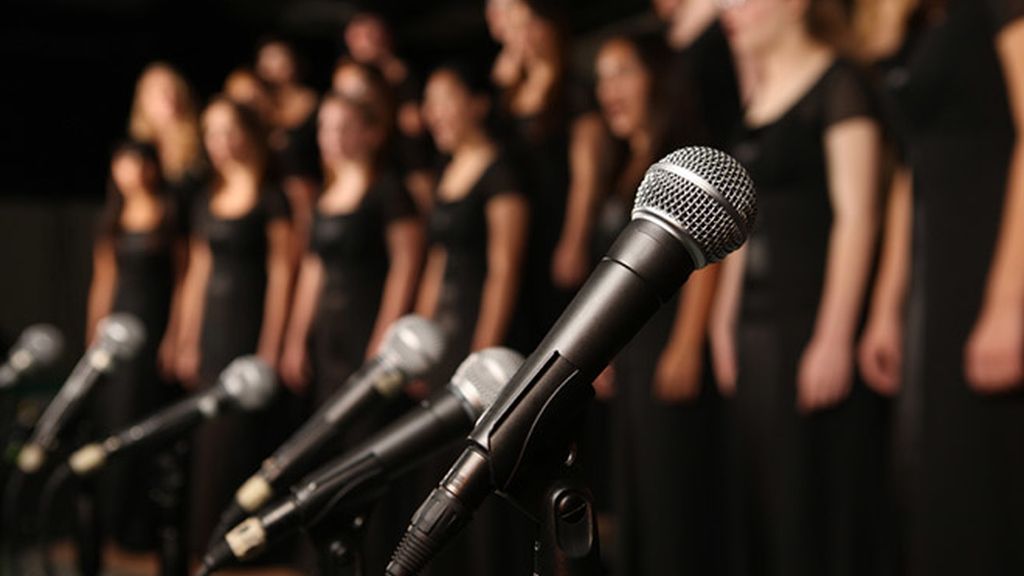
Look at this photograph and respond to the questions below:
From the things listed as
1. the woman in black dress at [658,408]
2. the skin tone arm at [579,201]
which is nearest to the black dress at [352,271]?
the skin tone arm at [579,201]

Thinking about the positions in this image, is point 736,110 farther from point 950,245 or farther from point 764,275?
point 950,245

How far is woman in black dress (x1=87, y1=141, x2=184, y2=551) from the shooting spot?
14.1ft

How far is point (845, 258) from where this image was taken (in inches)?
86.0

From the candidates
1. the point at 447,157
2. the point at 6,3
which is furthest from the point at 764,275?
the point at 6,3

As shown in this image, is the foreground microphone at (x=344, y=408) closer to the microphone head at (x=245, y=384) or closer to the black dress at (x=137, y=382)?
the microphone head at (x=245, y=384)

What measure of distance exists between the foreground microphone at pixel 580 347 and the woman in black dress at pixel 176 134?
11.9 ft

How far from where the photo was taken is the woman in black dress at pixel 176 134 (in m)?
4.39

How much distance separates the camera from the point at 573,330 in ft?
3.00

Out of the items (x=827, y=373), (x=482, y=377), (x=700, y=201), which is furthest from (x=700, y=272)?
(x=700, y=201)

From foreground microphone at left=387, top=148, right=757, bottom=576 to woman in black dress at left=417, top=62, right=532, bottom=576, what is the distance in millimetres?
2076

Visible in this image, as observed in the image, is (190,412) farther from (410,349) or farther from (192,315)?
(192,315)

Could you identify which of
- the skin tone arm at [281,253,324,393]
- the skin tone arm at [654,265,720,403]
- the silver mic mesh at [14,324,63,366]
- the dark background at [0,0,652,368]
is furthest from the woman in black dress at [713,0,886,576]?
the dark background at [0,0,652,368]

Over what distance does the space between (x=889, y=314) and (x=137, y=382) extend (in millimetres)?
2958

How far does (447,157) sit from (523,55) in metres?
0.34
